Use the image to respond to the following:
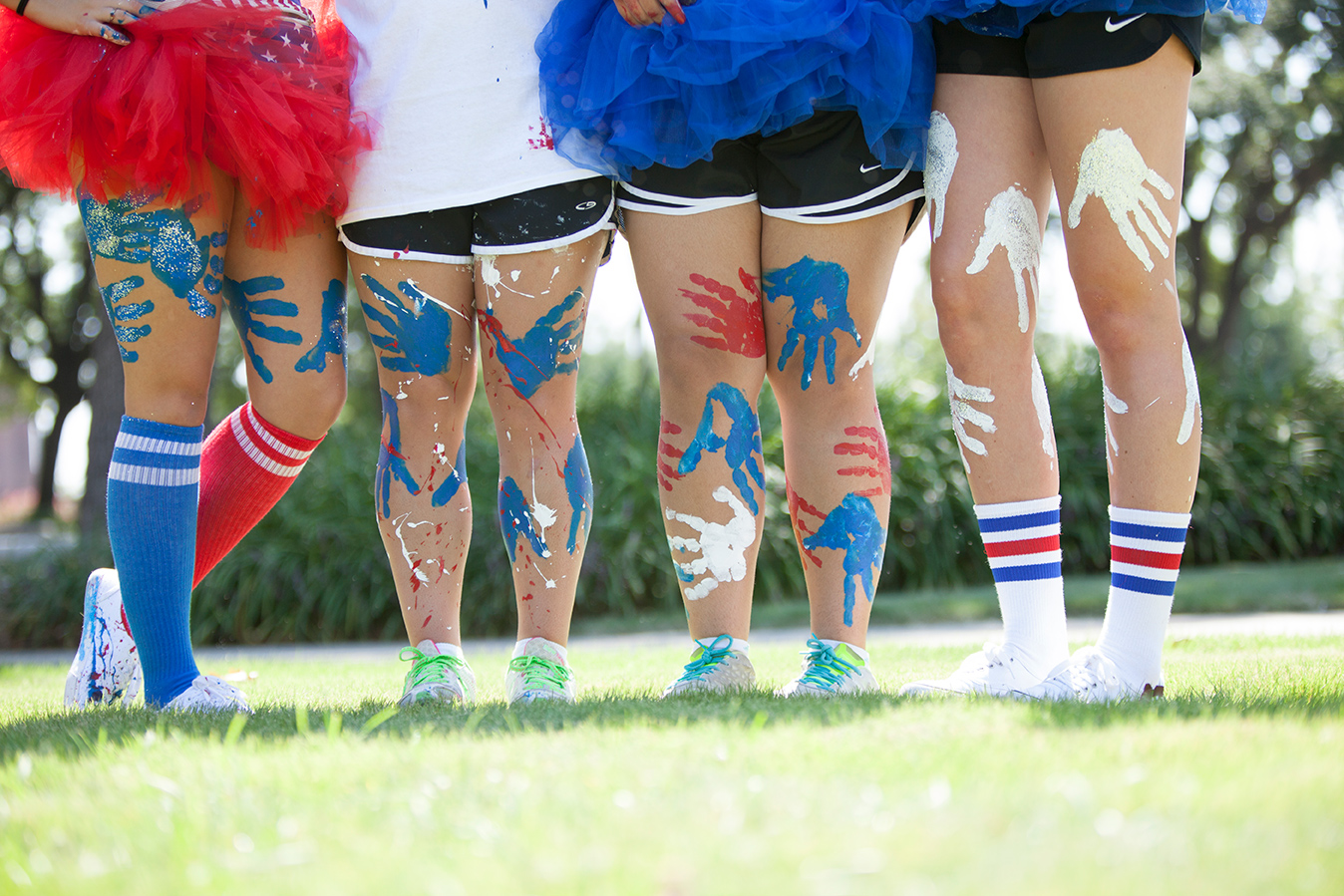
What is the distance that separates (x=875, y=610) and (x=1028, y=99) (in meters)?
3.42

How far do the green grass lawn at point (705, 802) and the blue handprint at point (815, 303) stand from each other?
84 cm

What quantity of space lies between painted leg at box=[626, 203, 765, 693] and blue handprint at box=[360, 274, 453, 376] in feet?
1.55

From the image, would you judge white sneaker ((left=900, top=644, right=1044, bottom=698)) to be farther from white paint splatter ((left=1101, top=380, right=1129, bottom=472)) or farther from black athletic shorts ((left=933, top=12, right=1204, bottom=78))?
black athletic shorts ((left=933, top=12, right=1204, bottom=78))

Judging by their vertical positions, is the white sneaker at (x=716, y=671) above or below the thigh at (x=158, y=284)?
below

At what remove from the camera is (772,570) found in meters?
5.96

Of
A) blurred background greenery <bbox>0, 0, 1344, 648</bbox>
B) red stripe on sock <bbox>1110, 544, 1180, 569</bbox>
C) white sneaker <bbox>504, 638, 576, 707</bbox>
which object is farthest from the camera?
blurred background greenery <bbox>0, 0, 1344, 648</bbox>

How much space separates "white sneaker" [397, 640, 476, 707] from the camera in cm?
216

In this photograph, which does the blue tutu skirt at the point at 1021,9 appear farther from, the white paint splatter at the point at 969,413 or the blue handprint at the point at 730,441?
the blue handprint at the point at 730,441

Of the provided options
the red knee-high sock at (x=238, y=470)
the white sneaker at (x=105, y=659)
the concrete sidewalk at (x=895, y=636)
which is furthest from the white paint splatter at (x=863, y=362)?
the white sneaker at (x=105, y=659)

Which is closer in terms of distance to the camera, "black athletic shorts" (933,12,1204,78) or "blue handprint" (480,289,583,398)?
"black athletic shorts" (933,12,1204,78)

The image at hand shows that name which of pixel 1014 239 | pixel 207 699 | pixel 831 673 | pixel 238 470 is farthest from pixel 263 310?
pixel 1014 239

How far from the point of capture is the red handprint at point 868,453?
2.32 m

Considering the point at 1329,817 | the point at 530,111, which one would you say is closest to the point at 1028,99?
the point at 530,111

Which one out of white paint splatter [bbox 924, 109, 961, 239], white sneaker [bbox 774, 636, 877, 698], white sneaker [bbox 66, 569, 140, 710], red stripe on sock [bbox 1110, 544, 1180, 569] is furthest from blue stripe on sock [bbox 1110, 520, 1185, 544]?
white sneaker [bbox 66, 569, 140, 710]
